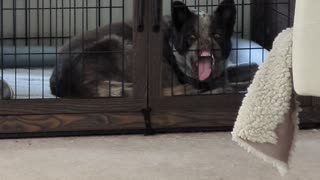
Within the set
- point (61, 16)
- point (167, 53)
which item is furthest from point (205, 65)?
point (61, 16)

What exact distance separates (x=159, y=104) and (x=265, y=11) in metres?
0.50

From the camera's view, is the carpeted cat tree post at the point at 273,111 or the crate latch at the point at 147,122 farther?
the crate latch at the point at 147,122

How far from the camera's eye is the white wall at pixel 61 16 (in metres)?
2.37

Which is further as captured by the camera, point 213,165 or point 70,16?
point 70,16

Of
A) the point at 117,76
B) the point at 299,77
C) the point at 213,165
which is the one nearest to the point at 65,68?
the point at 117,76

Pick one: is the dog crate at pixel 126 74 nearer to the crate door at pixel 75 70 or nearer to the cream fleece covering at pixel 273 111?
the crate door at pixel 75 70

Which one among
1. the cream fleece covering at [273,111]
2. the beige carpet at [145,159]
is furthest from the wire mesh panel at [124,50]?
the cream fleece covering at [273,111]

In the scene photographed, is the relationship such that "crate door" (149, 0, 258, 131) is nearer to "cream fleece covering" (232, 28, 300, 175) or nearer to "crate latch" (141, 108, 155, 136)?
"crate latch" (141, 108, 155, 136)

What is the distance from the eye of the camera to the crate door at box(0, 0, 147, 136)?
2.24 meters

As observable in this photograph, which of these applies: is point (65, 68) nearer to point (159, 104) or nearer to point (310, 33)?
point (159, 104)

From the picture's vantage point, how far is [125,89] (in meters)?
2.30

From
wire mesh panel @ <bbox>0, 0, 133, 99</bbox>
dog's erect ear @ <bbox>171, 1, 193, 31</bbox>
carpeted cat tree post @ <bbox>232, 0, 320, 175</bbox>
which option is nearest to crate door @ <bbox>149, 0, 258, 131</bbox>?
dog's erect ear @ <bbox>171, 1, 193, 31</bbox>

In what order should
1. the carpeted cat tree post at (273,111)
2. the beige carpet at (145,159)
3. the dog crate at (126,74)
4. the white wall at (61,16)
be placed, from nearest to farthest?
1. the carpeted cat tree post at (273,111)
2. the beige carpet at (145,159)
3. the dog crate at (126,74)
4. the white wall at (61,16)

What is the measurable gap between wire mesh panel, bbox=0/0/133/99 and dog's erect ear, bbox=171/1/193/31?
140mm
